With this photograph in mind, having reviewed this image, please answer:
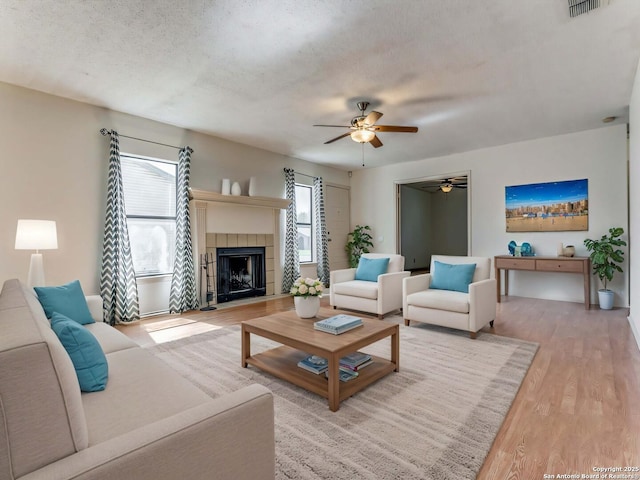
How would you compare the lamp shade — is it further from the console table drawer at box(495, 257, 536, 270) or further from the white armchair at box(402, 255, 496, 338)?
the console table drawer at box(495, 257, 536, 270)

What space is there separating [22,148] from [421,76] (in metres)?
4.40

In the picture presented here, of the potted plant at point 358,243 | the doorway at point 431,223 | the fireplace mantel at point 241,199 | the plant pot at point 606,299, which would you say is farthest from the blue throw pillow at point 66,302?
the doorway at point 431,223

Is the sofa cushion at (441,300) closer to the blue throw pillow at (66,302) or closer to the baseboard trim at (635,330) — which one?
the baseboard trim at (635,330)

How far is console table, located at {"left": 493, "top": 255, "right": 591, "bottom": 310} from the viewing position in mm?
4852

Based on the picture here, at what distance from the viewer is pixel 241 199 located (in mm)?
5504

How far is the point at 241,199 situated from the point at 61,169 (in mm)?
2381

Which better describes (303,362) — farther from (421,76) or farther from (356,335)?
(421,76)

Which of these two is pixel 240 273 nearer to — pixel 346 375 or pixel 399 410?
pixel 346 375

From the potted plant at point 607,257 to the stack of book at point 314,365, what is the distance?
460cm

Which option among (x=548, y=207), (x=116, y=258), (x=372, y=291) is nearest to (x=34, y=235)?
(x=116, y=258)

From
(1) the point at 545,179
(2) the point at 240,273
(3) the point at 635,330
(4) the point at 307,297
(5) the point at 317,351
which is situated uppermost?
(1) the point at 545,179

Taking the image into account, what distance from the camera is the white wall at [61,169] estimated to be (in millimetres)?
3553

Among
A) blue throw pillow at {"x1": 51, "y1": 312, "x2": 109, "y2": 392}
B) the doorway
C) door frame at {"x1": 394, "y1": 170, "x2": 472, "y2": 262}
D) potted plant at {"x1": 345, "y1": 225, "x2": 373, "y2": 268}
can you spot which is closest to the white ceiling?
door frame at {"x1": 394, "y1": 170, "x2": 472, "y2": 262}

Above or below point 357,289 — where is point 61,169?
above
